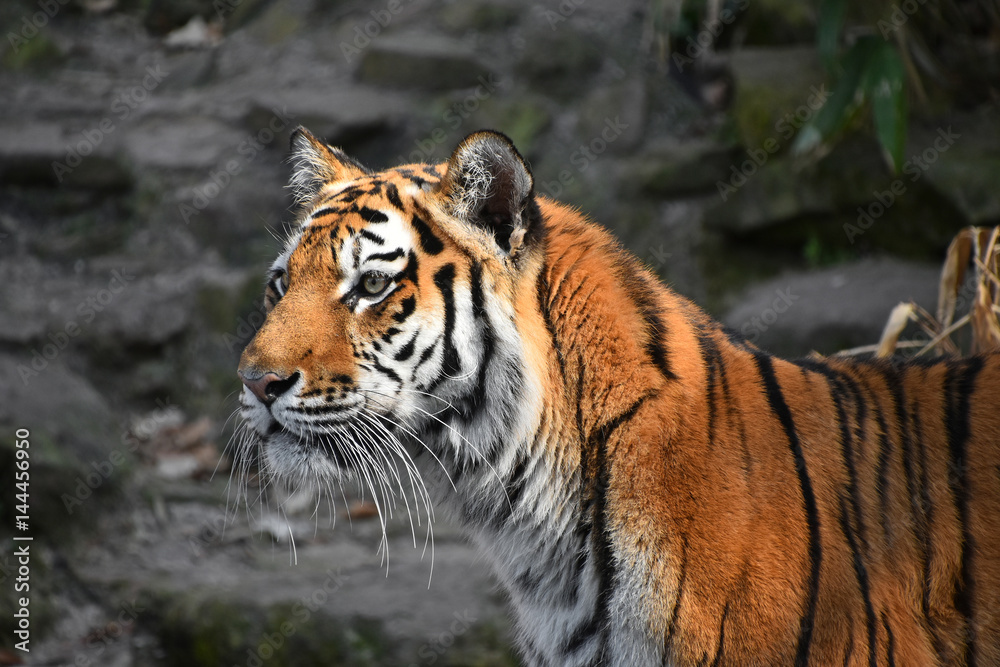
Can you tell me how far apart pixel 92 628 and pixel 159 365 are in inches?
69.2

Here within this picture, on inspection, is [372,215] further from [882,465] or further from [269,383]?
[882,465]

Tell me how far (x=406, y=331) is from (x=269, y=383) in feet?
0.99

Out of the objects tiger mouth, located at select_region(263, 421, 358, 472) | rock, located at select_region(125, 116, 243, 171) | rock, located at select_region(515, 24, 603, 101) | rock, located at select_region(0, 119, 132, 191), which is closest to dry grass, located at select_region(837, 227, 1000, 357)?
tiger mouth, located at select_region(263, 421, 358, 472)

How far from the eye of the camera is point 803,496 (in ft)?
5.82

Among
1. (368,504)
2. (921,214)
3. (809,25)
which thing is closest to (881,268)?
(921,214)

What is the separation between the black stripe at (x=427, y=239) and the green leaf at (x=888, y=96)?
2443 millimetres

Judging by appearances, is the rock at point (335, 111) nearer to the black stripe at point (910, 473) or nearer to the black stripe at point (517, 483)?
the black stripe at point (517, 483)

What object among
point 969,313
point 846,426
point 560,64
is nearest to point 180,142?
point 560,64

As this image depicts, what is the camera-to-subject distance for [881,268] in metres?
4.45

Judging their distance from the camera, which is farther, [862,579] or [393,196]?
[393,196]

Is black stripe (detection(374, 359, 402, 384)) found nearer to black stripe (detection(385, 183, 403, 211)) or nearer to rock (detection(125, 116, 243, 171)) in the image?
black stripe (detection(385, 183, 403, 211))

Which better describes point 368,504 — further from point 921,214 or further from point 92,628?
point 921,214

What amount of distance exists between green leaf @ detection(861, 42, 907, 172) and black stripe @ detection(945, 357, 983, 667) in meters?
1.96

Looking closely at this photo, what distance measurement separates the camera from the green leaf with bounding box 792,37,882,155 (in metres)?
3.89
